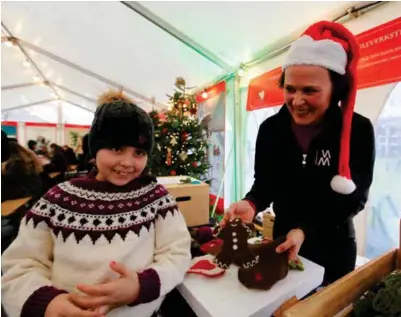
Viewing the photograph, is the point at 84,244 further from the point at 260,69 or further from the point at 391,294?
the point at 260,69

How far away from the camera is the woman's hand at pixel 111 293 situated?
43 cm

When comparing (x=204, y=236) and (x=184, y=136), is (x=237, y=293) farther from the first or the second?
(x=184, y=136)

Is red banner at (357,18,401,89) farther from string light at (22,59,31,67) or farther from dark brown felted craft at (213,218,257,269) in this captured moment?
string light at (22,59,31,67)

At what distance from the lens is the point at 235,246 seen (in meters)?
0.52

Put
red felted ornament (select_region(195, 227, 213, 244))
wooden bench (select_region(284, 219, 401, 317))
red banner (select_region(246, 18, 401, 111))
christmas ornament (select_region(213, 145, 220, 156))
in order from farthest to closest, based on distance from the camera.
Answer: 1. christmas ornament (select_region(213, 145, 220, 156))
2. red banner (select_region(246, 18, 401, 111))
3. red felted ornament (select_region(195, 227, 213, 244))
4. wooden bench (select_region(284, 219, 401, 317))

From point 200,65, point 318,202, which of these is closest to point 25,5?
point 200,65

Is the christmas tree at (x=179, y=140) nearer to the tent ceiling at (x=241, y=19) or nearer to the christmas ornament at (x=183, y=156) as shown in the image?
the christmas ornament at (x=183, y=156)

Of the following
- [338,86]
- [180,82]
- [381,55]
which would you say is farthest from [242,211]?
[180,82]

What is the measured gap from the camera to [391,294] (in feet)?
1.24

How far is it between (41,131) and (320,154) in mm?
7957

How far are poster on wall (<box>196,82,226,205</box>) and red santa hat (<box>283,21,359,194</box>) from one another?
215cm

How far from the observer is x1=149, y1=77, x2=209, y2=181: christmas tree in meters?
2.41

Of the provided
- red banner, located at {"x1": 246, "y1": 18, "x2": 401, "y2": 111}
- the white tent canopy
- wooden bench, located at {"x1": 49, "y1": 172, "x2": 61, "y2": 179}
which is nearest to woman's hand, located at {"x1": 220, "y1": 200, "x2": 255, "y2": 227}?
the white tent canopy

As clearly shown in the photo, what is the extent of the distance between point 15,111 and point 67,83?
9.15ft
